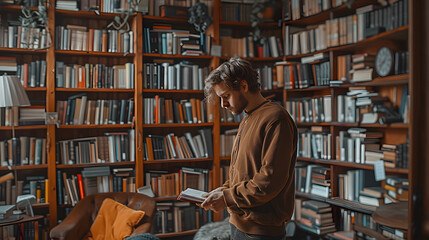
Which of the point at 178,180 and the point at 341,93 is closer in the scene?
the point at 341,93

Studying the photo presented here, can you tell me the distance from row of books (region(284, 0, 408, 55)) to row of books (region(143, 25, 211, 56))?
0.95 metres

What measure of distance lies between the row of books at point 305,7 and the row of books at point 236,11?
1.39 feet

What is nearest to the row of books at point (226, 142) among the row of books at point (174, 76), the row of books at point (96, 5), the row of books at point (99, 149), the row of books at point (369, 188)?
the row of books at point (174, 76)

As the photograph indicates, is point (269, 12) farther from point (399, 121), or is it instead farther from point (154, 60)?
point (399, 121)

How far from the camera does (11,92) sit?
3.00m

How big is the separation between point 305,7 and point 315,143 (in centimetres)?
140

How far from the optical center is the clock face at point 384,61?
2.09m

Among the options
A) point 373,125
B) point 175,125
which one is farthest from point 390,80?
point 175,125

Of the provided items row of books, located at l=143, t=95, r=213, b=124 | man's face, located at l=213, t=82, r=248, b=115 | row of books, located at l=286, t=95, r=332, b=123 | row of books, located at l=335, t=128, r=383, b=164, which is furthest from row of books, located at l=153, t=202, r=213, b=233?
man's face, located at l=213, t=82, r=248, b=115

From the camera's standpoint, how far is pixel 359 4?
9.12 ft

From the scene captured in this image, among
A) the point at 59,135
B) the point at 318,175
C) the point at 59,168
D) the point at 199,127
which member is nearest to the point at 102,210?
the point at 59,168

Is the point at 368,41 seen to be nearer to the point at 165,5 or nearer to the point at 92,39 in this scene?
the point at 165,5

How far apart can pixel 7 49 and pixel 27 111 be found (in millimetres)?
595

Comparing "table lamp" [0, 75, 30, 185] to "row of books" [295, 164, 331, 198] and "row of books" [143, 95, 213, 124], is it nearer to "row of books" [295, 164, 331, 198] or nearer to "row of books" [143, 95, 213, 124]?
"row of books" [143, 95, 213, 124]
